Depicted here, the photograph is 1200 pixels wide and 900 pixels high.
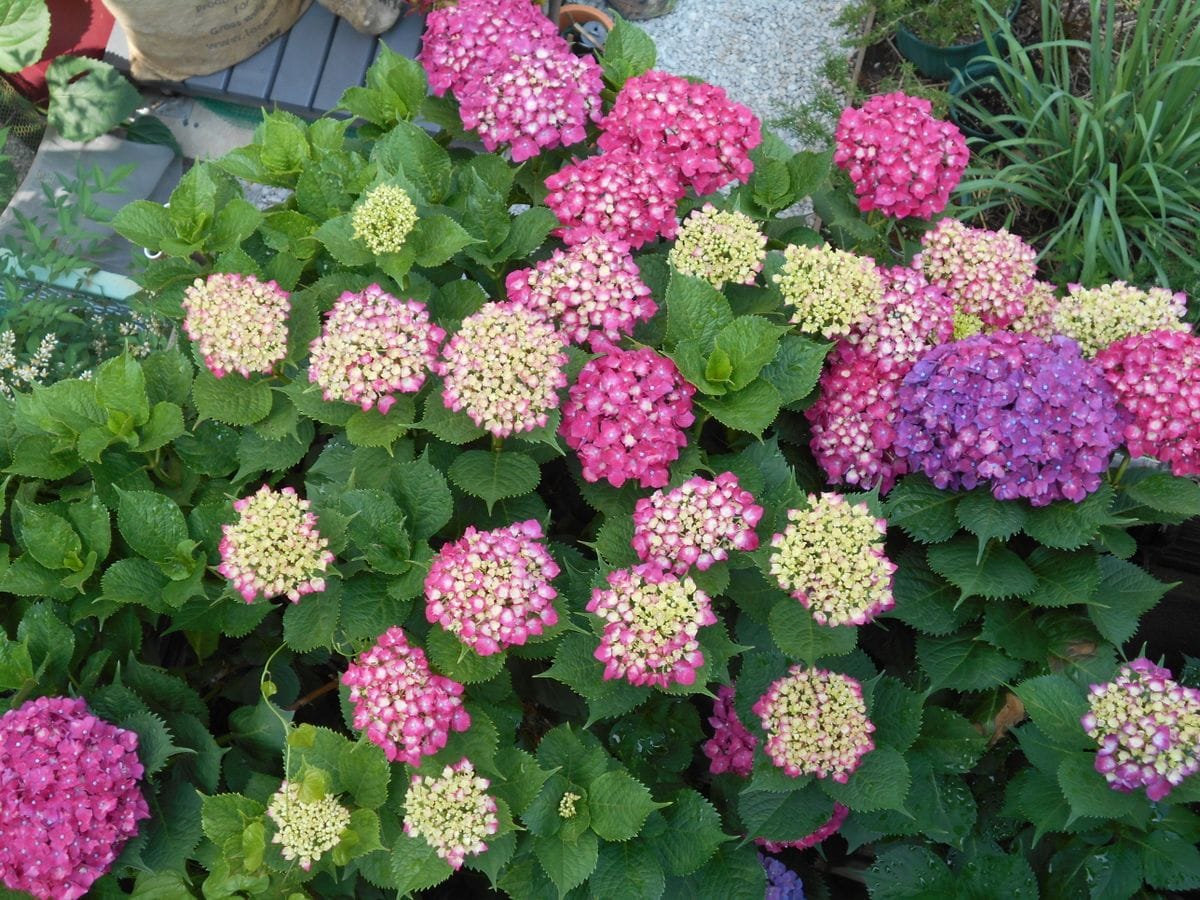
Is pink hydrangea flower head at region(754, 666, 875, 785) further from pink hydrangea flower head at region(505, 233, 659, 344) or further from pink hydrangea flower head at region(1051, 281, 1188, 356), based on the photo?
pink hydrangea flower head at region(1051, 281, 1188, 356)

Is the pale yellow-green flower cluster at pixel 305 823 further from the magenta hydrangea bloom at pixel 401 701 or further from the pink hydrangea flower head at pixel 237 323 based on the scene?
the pink hydrangea flower head at pixel 237 323

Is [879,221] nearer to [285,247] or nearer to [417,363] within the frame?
[417,363]

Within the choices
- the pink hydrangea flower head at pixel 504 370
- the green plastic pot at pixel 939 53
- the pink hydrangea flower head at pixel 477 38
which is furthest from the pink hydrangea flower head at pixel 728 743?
the green plastic pot at pixel 939 53

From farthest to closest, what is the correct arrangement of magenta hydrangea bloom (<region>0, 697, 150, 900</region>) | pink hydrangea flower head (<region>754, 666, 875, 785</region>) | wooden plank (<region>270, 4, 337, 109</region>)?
wooden plank (<region>270, 4, 337, 109</region>)
pink hydrangea flower head (<region>754, 666, 875, 785</region>)
magenta hydrangea bloom (<region>0, 697, 150, 900</region>)

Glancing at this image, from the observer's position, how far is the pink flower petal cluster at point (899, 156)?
2.10 m

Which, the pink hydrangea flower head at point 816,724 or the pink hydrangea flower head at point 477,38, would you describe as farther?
the pink hydrangea flower head at point 477,38

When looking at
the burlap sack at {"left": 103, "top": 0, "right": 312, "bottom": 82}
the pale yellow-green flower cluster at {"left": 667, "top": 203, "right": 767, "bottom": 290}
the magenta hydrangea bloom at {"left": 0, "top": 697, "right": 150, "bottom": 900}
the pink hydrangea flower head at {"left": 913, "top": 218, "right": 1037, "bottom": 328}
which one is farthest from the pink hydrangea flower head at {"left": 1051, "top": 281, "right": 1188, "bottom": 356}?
the burlap sack at {"left": 103, "top": 0, "right": 312, "bottom": 82}

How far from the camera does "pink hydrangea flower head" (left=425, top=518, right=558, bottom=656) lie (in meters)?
1.61

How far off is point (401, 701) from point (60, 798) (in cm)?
51

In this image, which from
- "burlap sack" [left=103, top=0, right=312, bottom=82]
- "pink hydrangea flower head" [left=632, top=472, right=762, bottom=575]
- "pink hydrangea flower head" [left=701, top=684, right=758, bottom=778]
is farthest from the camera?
"burlap sack" [left=103, top=0, right=312, bottom=82]

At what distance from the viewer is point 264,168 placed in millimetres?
2197

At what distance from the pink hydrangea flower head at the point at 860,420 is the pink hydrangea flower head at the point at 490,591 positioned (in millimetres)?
626

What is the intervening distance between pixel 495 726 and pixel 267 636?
22.5 inches

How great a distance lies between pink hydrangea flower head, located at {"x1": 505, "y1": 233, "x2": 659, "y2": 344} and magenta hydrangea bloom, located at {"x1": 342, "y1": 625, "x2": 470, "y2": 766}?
600 mm
